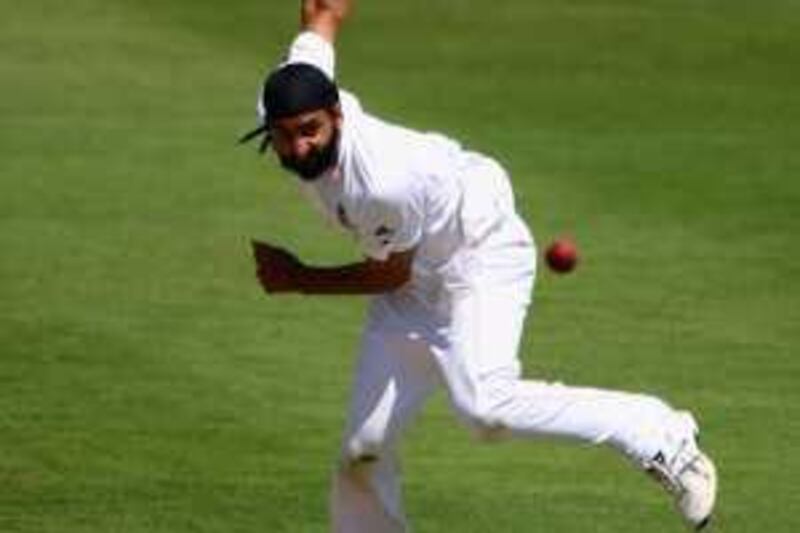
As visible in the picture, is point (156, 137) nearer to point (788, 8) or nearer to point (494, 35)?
point (494, 35)

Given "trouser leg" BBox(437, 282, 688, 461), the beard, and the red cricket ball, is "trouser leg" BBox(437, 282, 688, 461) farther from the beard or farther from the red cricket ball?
the red cricket ball

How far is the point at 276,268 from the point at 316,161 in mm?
448

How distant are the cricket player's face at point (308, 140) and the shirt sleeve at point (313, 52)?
1.62 feet

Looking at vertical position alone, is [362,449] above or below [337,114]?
below

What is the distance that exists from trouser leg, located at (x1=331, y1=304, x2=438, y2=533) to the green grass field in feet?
2.72

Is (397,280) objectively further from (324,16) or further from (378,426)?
(324,16)

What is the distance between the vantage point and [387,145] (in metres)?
8.23

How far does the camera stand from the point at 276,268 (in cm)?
832

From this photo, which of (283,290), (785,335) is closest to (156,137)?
(785,335)

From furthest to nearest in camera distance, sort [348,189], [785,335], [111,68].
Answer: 1. [111,68]
2. [785,335]
3. [348,189]

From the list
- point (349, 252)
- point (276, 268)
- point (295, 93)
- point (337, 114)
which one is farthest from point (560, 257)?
point (349, 252)

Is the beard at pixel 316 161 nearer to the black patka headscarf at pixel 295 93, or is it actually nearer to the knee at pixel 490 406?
the black patka headscarf at pixel 295 93

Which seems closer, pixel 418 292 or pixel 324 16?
pixel 418 292

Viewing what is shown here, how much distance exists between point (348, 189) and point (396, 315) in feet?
1.91
